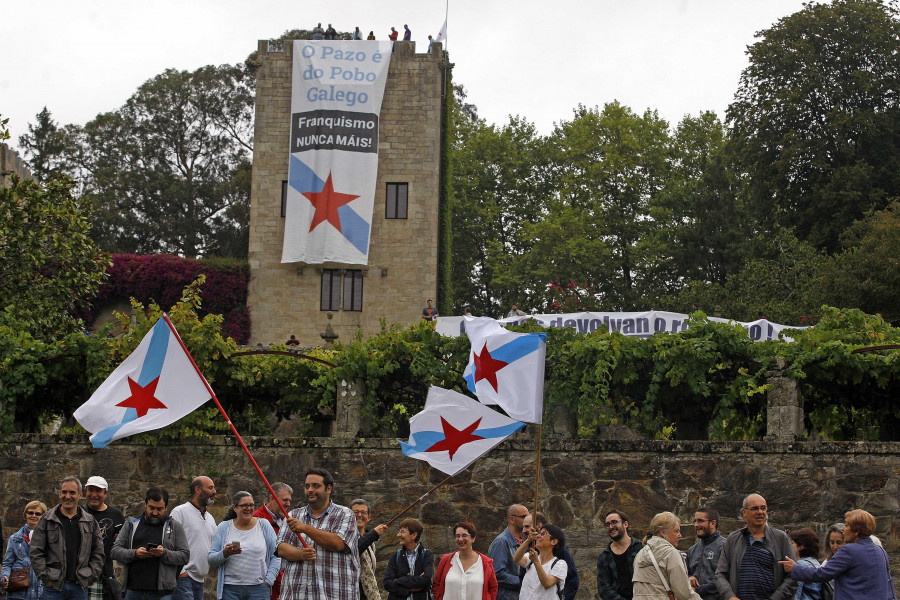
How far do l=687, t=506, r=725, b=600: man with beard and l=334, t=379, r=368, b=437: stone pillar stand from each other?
6.50 meters

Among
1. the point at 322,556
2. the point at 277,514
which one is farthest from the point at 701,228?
the point at 322,556

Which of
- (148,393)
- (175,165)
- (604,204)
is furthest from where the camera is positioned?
(175,165)

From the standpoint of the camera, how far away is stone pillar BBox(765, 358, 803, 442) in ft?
51.1

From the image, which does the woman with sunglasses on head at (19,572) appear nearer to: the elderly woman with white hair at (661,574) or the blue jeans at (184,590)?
the blue jeans at (184,590)

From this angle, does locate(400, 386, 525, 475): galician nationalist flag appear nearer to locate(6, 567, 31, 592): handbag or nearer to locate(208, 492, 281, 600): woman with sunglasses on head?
locate(208, 492, 281, 600): woman with sunglasses on head

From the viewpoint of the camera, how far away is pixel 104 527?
11.6 m

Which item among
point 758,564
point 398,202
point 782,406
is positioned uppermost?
point 398,202

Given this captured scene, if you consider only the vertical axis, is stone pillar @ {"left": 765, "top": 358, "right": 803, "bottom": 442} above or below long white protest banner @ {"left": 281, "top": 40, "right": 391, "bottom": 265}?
below

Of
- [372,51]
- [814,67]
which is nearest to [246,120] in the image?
[372,51]

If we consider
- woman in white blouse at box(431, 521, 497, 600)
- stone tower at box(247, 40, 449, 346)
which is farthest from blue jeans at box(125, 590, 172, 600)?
Result: stone tower at box(247, 40, 449, 346)

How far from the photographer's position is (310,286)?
40031 mm

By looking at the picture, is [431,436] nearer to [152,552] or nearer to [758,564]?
[152,552]

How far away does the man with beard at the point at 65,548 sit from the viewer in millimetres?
10805

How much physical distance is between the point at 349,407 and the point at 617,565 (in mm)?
6540
